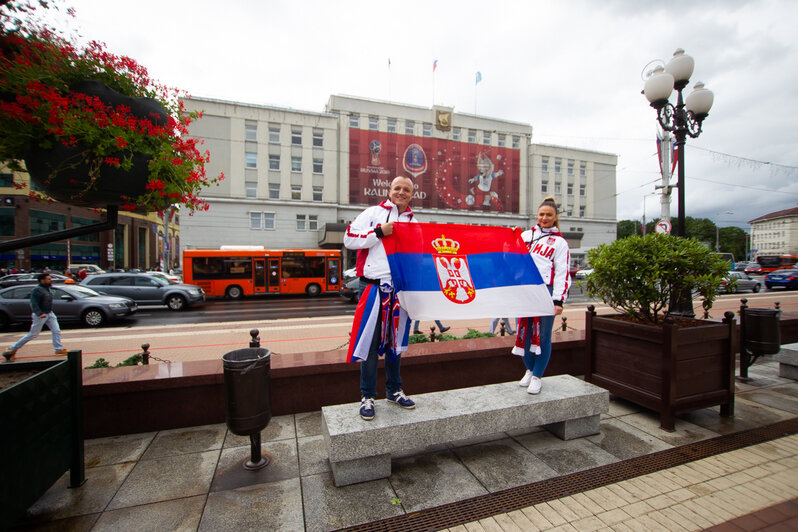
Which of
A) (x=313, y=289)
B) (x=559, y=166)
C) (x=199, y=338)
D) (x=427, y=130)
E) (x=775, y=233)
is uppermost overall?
(x=427, y=130)

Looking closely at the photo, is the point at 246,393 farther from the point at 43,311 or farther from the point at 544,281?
the point at 43,311

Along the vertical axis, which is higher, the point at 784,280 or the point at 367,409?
the point at 784,280

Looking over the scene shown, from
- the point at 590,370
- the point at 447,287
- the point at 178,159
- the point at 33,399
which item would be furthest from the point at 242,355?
the point at 590,370

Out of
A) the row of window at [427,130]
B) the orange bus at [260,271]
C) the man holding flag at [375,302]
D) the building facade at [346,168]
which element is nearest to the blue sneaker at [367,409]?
the man holding flag at [375,302]

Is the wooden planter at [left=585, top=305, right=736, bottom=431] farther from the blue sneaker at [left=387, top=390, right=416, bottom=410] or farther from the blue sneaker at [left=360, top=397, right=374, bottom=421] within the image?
the blue sneaker at [left=360, top=397, right=374, bottom=421]

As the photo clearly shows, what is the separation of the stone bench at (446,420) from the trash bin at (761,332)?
346cm

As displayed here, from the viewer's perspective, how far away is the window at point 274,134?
34312mm

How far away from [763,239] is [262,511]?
477 feet

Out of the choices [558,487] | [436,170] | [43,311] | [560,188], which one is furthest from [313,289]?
[560,188]

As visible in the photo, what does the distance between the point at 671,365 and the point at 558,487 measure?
6.08 ft

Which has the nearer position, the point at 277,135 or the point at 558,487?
the point at 558,487

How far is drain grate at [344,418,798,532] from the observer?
2553 mm

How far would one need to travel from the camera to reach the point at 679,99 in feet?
22.9

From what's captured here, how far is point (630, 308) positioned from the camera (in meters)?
4.34
